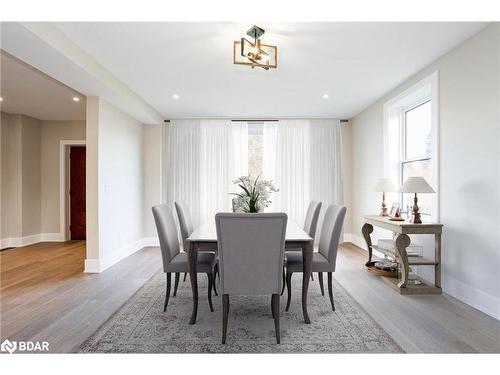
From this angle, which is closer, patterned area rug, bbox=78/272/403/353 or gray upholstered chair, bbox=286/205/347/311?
patterned area rug, bbox=78/272/403/353

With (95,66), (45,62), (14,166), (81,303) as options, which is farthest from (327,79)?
(14,166)

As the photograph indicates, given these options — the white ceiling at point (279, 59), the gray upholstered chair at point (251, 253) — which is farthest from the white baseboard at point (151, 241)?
the gray upholstered chair at point (251, 253)

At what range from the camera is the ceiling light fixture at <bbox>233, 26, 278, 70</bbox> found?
252 centimetres

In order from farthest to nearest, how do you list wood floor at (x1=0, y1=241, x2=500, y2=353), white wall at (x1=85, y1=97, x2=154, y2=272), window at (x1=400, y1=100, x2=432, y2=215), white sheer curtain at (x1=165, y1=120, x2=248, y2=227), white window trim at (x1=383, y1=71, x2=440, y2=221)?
white sheer curtain at (x1=165, y1=120, x2=248, y2=227) < white wall at (x1=85, y1=97, x2=154, y2=272) < window at (x1=400, y1=100, x2=432, y2=215) < white window trim at (x1=383, y1=71, x2=440, y2=221) < wood floor at (x1=0, y1=241, x2=500, y2=353)

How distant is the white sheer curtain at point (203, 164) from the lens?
5.72 m

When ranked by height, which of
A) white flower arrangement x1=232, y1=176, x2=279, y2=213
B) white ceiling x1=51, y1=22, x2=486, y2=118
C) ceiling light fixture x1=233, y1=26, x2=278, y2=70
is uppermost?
white ceiling x1=51, y1=22, x2=486, y2=118

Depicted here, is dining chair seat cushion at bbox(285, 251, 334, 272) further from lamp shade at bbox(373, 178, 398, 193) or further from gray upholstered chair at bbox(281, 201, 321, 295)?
lamp shade at bbox(373, 178, 398, 193)

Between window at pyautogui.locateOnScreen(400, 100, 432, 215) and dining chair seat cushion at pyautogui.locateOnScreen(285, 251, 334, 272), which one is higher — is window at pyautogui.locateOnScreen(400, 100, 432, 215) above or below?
above

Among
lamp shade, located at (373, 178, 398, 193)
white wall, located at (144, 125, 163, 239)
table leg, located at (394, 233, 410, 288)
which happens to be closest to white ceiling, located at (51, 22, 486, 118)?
white wall, located at (144, 125, 163, 239)

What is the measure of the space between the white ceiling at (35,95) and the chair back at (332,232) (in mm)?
3416

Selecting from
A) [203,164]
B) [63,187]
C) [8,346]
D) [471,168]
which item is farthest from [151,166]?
[471,168]

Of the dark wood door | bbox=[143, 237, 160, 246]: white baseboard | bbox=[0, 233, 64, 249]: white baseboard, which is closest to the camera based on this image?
bbox=[0, 233, 64, 249]: white baseboard

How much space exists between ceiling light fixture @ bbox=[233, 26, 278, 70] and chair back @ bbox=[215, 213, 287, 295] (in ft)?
4.94

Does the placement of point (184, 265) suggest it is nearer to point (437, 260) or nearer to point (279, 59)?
point (279, 59)
